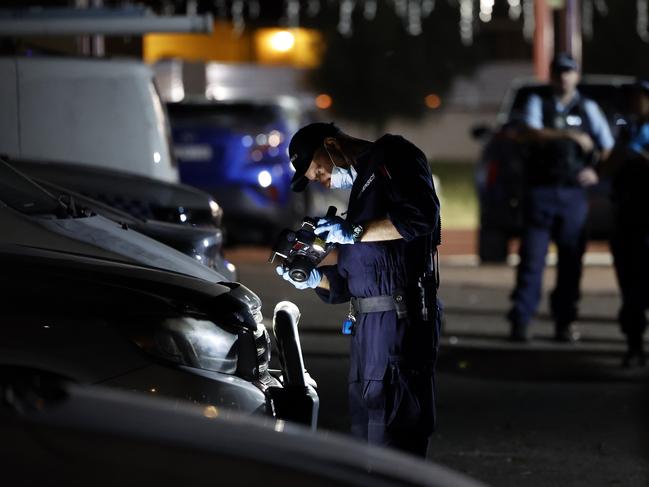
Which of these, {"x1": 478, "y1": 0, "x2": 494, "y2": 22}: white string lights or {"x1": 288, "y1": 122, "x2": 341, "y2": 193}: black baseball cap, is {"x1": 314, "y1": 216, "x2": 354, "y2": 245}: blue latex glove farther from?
{"x1": 478, "y1": 0, "x2": 494, "y2": 22}: white string lights

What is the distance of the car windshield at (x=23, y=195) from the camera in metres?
6.46

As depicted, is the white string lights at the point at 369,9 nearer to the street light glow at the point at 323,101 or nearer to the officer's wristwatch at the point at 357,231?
the street light glow at the point at 323,101

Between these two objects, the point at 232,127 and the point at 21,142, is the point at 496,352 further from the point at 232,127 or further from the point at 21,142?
the point at 232,127

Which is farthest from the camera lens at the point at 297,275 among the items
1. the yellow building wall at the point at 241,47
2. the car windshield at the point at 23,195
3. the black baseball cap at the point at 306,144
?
the yellow building wall at the point at 241,47

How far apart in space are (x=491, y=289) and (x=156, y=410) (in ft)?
34.5

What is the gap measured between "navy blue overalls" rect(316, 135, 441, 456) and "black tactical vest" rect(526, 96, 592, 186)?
15.6 ft

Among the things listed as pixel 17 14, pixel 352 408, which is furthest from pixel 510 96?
pixel 352 408

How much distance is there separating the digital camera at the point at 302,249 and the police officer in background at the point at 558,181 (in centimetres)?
484

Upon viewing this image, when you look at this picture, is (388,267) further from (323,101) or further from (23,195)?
(323,101)

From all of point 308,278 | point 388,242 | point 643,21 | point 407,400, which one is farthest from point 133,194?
point 643,21

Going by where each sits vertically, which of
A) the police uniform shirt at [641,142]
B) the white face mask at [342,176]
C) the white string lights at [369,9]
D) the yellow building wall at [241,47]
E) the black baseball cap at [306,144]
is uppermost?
the black baseball cap at [306,144]

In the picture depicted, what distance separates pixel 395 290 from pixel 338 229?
30cm

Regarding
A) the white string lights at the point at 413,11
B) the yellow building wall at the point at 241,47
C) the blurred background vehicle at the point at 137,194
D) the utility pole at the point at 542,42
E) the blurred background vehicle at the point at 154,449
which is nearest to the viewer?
the blurred background vehicle at the point at 154,449

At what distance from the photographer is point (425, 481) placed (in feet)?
→ 9.36
